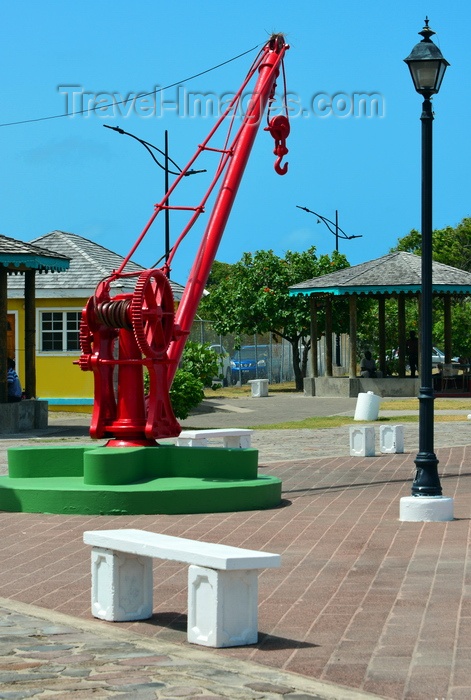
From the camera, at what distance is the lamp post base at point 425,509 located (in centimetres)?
1166

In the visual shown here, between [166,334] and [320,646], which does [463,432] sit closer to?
[166,334]

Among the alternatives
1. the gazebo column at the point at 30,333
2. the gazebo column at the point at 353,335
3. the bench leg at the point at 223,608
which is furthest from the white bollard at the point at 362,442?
the gazebo column at the point at 353,335

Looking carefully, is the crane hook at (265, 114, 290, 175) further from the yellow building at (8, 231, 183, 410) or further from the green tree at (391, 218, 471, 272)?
the green tree at (391, 218, 471, 272)

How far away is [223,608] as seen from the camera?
6891mm

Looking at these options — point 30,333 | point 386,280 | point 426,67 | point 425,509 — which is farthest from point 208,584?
point 386,280

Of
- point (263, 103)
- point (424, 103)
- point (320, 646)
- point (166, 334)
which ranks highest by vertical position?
point (263, 103)

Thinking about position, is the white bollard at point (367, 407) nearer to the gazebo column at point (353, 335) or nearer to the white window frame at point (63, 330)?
the white window frame at point (63, 330)

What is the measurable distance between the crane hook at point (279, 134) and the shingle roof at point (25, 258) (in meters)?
6.54

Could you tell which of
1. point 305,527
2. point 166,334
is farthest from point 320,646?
point 166,334

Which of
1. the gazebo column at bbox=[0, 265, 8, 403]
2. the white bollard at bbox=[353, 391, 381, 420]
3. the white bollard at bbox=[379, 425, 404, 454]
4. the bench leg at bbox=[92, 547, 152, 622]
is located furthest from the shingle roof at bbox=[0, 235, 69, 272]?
the bench leg at bbox=[92, 547, 152, 622]

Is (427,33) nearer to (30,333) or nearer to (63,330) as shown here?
(30,333)

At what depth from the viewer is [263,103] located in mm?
19797

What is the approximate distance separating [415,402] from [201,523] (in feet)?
77.9

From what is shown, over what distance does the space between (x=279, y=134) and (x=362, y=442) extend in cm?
533
